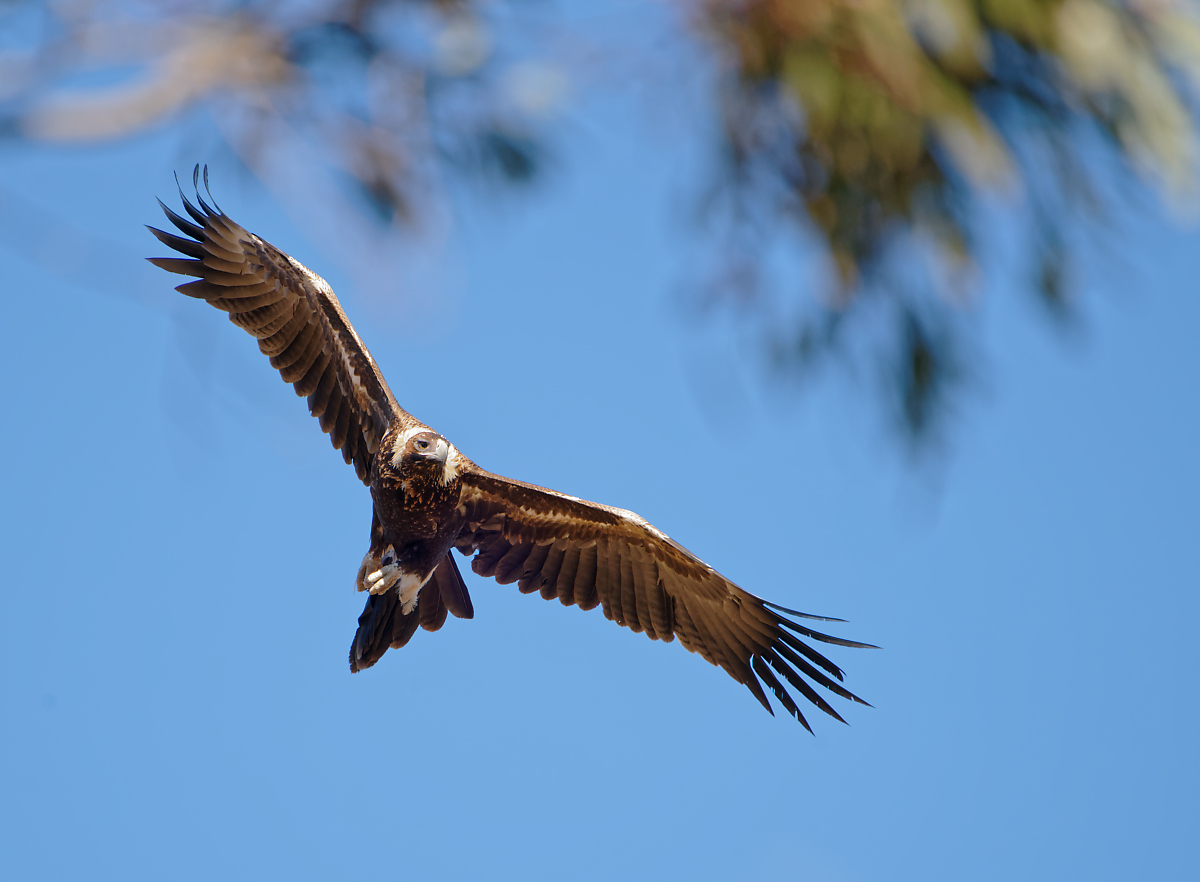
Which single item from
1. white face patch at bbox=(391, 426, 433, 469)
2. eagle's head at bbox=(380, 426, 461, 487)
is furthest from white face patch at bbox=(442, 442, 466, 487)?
white face patch at bbox=(391, 426, 433, 469)

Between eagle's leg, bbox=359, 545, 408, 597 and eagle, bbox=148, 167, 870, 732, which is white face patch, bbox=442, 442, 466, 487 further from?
eagle's leg, bbox=359, 545, 408, 597

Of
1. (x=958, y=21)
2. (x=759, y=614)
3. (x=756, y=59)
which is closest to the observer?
Answer: (x=958, y=21)

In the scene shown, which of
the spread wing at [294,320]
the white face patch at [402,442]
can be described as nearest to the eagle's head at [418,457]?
the white face patch at [402,442]

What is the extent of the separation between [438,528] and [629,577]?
108 centimetres

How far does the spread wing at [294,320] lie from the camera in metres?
3.79

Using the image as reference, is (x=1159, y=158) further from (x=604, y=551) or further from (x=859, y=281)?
(x=604, y=551)

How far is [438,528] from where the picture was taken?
12.0 ft

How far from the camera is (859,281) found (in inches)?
144

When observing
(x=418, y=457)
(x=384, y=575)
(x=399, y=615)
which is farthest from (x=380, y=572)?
(x=418, y=457)

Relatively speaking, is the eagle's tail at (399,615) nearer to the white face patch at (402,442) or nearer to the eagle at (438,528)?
the eagle at (438,528)

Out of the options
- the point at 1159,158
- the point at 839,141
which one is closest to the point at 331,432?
the point at 839,141

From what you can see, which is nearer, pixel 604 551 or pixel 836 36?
pixel 836 36

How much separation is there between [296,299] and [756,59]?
2055mm

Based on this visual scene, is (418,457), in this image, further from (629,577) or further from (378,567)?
(629,577)
